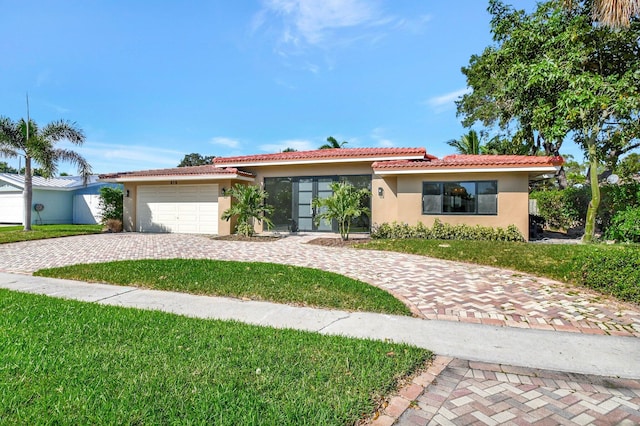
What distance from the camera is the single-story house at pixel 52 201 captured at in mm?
23953

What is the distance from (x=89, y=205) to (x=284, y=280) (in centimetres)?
2518

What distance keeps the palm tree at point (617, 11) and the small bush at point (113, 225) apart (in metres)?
21.5

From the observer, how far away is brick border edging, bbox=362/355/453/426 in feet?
8.21

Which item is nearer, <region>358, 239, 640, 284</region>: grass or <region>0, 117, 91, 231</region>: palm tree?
<region>358, 239, 640, 284</region>: grass

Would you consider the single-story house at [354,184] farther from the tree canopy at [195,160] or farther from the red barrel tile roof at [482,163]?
the tree canopy at [195,160]

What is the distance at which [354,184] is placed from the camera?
1612 centimetres

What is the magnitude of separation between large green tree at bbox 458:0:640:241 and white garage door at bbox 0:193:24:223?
3050cm

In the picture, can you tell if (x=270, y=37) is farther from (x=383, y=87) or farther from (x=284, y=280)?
(x=284, y=280)

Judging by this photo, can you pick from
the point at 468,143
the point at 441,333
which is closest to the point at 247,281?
the point at 441,333

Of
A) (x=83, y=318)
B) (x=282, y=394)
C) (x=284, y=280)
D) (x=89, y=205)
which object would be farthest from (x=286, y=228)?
(x=89, y=205)

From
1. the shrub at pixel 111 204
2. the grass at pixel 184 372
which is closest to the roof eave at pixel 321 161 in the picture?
the shrub at pixel 111 204

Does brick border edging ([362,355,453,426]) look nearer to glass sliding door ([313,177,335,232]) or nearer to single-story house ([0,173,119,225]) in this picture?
glass sliding door ([313,177,335,232])

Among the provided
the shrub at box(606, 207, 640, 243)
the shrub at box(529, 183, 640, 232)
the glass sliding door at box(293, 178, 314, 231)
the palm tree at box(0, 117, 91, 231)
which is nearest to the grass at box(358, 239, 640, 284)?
the shrub at box(606, 207, 640, 243)

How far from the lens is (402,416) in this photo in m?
2.56
